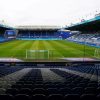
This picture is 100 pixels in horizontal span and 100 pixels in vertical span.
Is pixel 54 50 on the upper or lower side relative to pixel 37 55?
upper

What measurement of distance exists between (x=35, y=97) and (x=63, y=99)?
2.11ft

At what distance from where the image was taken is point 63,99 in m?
5.52

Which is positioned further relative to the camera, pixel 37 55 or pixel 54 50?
pixel 54 50

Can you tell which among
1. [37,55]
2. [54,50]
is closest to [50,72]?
[37,55]

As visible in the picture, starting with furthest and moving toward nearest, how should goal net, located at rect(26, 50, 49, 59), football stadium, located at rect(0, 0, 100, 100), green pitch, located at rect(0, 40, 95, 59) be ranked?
1. green pitch, located at rect(0, 40, 95, 59)
2. goal net, located at rect(26, 50, 49, 59)
3. football stadium, located at rect(0, 0, 100, 100)

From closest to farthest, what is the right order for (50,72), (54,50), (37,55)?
(50,72)
(37,55)
(54,50)

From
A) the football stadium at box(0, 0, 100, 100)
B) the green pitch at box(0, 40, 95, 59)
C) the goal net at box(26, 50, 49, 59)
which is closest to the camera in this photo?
the football stadium at box(0, 0, 100, 100)

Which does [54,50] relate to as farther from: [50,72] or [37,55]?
[50,72]

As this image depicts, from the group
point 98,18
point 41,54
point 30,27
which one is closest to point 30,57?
point 41,54

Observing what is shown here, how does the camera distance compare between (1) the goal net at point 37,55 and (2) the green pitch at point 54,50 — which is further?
(2) the green pitch at point 54,50

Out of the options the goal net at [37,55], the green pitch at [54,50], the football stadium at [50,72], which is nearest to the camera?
the football stadium at [50,72]

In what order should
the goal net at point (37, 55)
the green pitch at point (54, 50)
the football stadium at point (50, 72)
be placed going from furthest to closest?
the green pitch at point (54, 50), the goal net at point (37, 55), the football stadium at point (50, 72)

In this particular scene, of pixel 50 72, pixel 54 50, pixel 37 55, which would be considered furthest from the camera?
pixel 54 50

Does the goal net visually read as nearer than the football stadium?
No
